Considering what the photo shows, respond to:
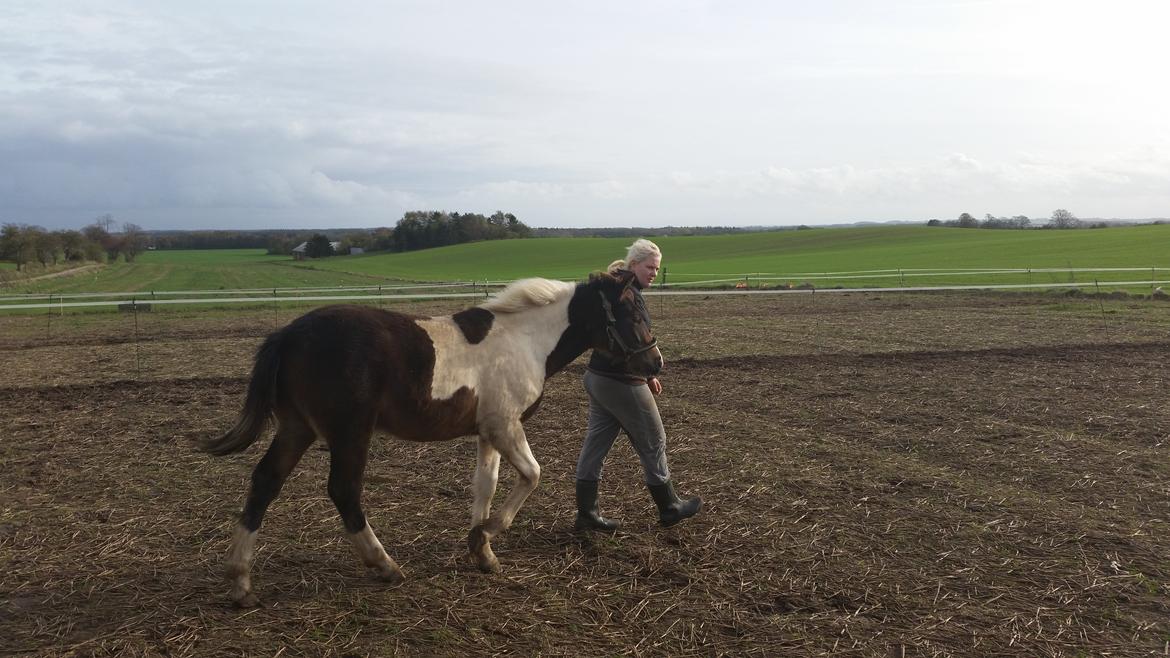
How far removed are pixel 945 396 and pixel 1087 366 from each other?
12.2 feet

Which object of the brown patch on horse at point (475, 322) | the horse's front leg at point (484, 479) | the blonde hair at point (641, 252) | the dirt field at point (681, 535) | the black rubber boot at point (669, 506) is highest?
the blonde hair at point (641, 252)

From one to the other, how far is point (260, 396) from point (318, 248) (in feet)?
316

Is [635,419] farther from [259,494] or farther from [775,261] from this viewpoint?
[775,261]

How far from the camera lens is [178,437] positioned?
8141mm

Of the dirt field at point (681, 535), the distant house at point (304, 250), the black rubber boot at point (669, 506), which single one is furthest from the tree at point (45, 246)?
the black rubber boot at point (669, 506)

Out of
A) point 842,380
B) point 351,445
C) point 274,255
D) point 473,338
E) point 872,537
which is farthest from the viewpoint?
point 274,255

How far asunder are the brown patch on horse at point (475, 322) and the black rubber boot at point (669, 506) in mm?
1560

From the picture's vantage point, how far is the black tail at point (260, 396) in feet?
14.2

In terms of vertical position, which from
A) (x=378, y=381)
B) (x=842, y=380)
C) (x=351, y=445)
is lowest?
(x=842, y=380)

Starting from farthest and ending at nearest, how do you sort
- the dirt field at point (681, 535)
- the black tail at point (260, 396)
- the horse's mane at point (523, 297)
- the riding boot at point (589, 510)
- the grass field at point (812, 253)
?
the grass field at point (812, 253) < the riding boot at point (589, 510) < the horse's mane at point (523, 297) < the black tail at point (260, 396) < the dirt field at point (681, 535)

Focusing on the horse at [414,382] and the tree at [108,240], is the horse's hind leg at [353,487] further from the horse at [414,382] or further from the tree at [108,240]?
the tree at [108,240]

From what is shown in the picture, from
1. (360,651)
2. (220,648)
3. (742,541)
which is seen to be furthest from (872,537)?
(220,648)

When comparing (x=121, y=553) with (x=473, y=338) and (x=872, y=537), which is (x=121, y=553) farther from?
(x=872, y=537)

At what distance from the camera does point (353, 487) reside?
4410mm
